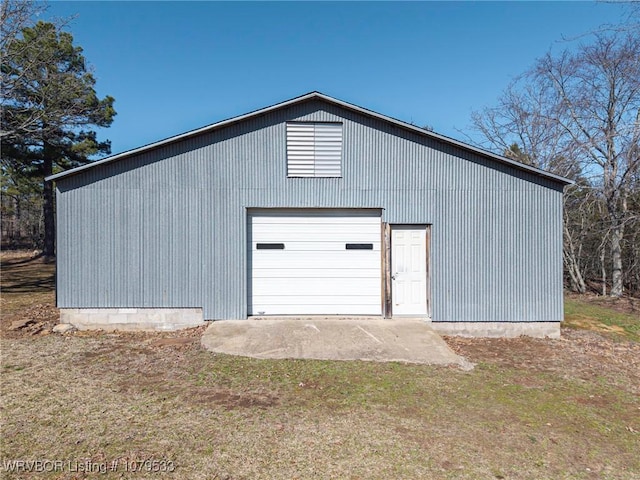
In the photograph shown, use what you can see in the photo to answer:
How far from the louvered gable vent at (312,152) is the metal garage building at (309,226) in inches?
1.3

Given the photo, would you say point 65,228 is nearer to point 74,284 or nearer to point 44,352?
point 74,284

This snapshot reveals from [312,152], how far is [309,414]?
18.1ft

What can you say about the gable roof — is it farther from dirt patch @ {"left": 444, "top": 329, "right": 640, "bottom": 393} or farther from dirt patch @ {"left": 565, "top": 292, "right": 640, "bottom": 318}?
dirt patch @ {"left": 565, "top": 292, "right": 640, "bottom": 318}

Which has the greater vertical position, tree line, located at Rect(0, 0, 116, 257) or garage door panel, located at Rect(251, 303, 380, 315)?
tree line, located at Rect(0, 0, 116, 257)

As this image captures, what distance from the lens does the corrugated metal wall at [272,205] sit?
7496mm

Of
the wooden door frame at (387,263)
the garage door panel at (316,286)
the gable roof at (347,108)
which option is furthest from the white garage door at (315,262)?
the gable roof at (347,108)

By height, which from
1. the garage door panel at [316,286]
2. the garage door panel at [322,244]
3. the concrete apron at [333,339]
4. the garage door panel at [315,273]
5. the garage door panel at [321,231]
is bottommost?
the concrete apron at [333,339]

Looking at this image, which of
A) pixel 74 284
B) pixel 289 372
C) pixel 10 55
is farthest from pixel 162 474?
pixel 10 55

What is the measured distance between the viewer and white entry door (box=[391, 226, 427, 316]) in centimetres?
786

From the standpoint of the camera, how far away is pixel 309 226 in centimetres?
805

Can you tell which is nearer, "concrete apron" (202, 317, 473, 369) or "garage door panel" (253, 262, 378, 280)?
"concrete apron" (202, 317, 473, 369)

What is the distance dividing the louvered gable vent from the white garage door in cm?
93

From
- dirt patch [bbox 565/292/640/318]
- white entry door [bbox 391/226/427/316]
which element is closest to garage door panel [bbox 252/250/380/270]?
white entry door [bbox 391/226/427/316]

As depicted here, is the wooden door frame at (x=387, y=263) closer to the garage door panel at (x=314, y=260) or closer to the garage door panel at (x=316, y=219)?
the garage door panel at (x=314, y=260)
